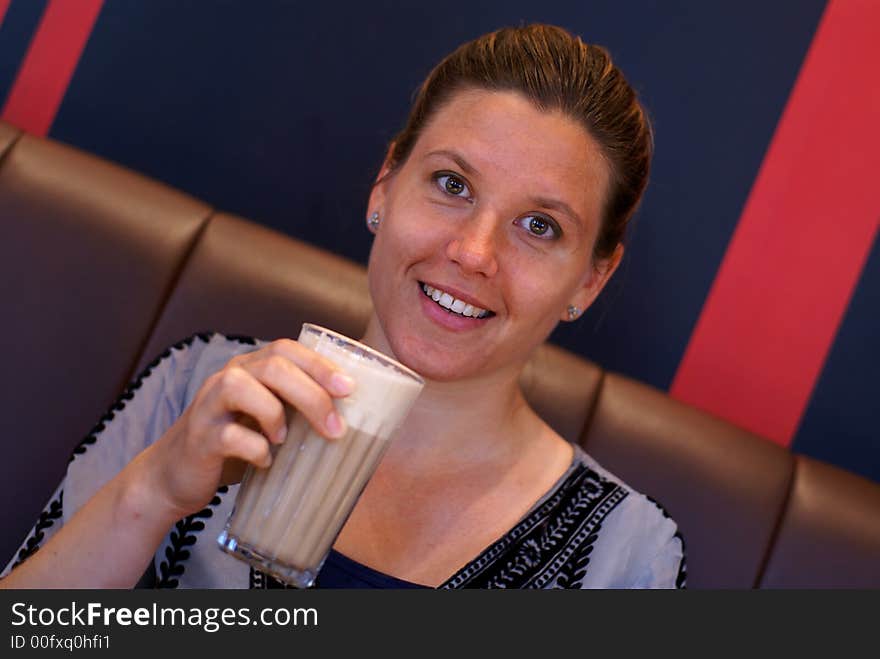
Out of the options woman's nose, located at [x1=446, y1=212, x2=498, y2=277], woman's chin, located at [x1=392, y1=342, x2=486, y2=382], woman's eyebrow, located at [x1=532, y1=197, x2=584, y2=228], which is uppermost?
woman's eyebrow, located at [x1=532, y1=197, x2=584, y2=228]

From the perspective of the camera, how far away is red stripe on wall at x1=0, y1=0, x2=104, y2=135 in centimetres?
202

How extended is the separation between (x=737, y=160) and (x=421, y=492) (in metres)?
0.97

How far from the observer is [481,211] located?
132cm

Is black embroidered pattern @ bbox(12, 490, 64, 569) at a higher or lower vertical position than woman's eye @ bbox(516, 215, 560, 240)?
lower

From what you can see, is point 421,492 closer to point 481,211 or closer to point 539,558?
point 539,558

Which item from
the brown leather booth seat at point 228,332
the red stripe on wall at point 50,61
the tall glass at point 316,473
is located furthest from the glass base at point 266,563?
the red stripe on wall at point 50,61

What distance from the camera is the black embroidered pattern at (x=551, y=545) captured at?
1369 mm

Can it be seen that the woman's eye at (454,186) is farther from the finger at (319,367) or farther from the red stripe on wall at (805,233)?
the red stripe on wall at (805,233)

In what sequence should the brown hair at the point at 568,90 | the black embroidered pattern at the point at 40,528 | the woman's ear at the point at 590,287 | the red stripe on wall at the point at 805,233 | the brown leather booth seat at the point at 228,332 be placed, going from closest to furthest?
the black embroidered pattern at the point at 40,528 → the brown hair at the point at 568,90 → the woman's ear at the point at 590,287 → the brown leather booth seat at the point at 228,332 → the red stripe on wall at the point at 805,233

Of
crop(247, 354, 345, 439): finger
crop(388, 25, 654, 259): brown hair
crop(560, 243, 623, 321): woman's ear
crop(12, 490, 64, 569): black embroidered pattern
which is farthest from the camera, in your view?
crop(560, 243, 623, 321): woman's ear

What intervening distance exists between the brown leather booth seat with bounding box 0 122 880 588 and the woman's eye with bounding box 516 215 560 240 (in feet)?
1.40

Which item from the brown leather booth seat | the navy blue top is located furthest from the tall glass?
the brown leather booth seat

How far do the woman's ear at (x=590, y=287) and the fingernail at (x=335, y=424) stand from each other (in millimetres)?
648

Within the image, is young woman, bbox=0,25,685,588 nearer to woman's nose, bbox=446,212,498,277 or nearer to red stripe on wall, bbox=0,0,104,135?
woman's nose, bbox=446,212,498,277
